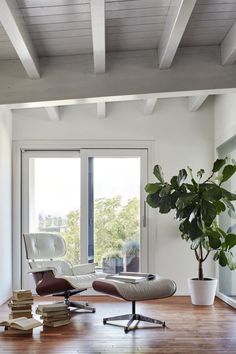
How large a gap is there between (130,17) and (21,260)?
391 cm

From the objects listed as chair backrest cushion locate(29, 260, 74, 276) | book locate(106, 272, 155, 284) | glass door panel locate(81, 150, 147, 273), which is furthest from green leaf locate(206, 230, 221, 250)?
→ chair backrest cushion locate(29, 260, 74, 276)

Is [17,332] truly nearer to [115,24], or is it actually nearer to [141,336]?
[141,336]

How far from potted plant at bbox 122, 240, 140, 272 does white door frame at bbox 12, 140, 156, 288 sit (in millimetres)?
169

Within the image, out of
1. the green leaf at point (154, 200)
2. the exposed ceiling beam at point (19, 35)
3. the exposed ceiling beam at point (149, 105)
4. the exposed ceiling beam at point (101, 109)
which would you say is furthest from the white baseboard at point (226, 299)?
the exposed ceiling beam at point (19, 35)

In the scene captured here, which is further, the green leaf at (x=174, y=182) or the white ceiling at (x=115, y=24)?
the green leaf at (x=174, y=182)

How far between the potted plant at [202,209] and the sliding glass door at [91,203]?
2.88 ft

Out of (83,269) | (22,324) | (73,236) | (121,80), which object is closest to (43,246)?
(83,269)

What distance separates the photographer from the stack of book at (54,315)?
14.3 feet

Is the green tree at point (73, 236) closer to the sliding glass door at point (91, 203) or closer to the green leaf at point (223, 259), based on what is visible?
the sliding glass door at point (91, 203)

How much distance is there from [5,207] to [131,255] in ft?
5.82

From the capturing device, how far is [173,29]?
3.12 m

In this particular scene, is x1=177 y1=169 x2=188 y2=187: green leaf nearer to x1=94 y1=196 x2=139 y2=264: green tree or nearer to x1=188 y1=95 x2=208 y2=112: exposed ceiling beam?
x1=188 y1=95 x2=208 y2=112: exposed ceiling beam

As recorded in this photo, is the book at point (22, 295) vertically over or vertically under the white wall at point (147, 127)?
under

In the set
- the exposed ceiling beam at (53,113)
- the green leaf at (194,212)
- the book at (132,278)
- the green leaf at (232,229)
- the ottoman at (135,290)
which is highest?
the exposed ceiling beam at (53,113)
